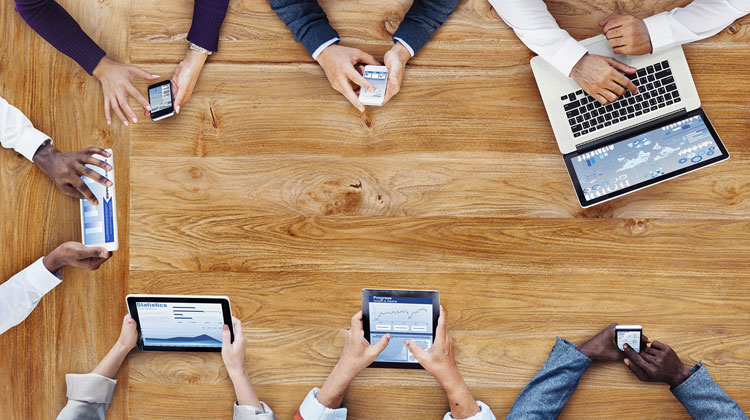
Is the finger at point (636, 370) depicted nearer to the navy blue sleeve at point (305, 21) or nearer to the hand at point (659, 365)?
the hand at point (659, 365)

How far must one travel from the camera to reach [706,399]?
156 cm

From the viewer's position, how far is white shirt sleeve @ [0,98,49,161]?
A: 5.27 ft

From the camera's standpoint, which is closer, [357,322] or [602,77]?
[602,77]

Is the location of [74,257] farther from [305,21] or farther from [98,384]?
[305,21]

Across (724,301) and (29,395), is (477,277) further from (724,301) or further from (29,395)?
(29,395)

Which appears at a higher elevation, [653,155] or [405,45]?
[405,45]

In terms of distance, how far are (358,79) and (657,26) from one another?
87 centimetres

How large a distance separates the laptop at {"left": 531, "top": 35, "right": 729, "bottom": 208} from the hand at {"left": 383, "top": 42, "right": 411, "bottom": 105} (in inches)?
18.5

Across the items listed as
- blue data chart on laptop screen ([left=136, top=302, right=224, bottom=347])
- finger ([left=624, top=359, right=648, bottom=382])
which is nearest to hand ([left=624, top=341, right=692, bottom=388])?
finger ([left=624, top=359, right=648, bottom=382])

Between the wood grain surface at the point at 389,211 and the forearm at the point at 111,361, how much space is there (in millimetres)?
46

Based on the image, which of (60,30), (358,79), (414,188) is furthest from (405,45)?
(60,30)

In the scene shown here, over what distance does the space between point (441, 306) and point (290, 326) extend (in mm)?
482

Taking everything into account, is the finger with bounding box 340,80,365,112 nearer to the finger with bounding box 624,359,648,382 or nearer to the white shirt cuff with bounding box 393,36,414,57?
the white shirt cuff with bounding box 393,36,414,57

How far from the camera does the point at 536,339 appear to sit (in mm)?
Result: 1635
